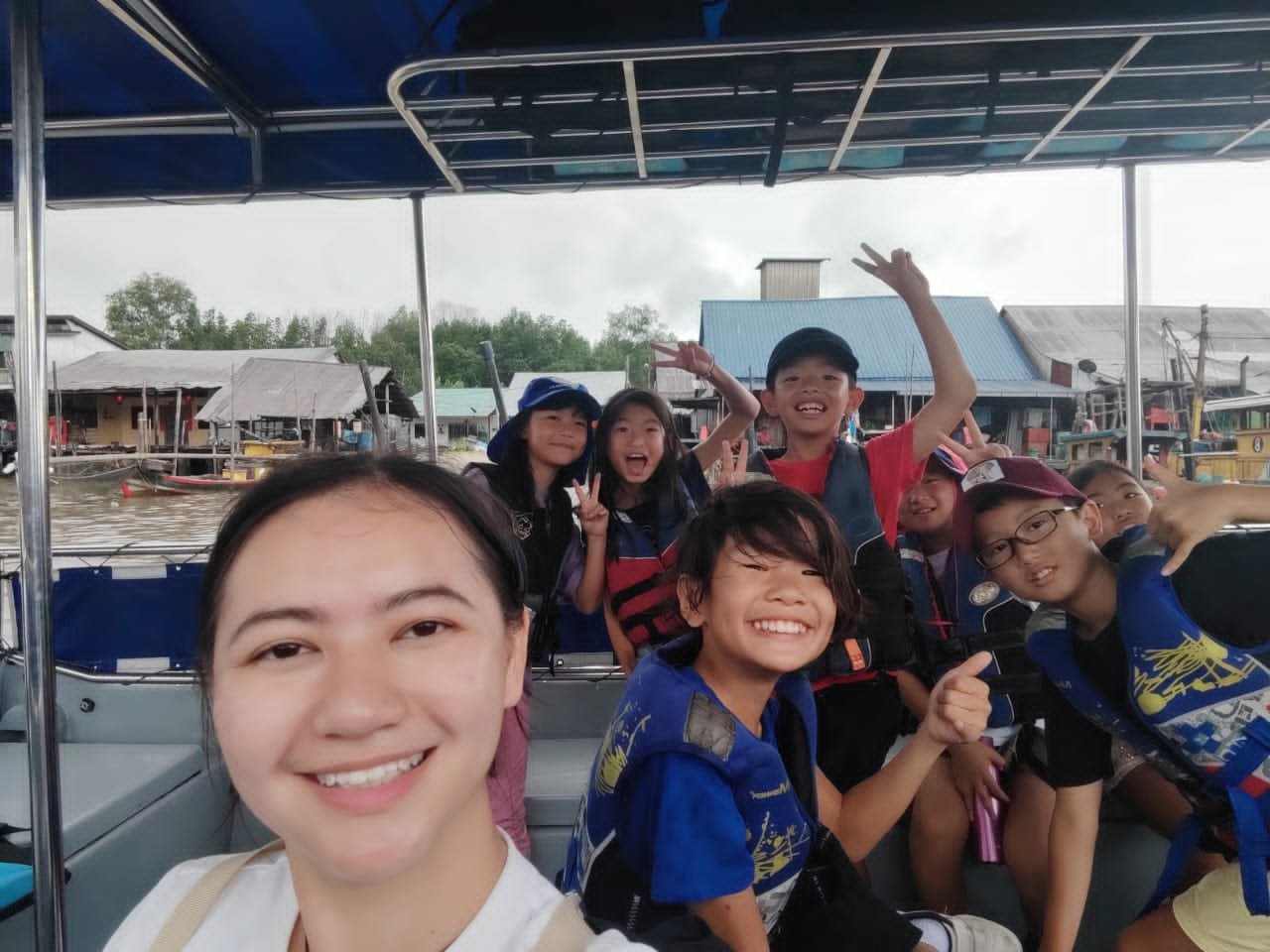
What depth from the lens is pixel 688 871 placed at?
1.10 meters

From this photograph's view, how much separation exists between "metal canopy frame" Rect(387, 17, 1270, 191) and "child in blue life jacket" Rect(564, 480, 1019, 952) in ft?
3.21

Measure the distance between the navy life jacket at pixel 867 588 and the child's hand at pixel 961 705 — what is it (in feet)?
1.64

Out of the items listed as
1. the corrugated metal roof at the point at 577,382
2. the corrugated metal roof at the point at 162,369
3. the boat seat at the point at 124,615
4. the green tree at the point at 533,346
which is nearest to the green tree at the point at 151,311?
the corrugated metal roof at the point at 162,369

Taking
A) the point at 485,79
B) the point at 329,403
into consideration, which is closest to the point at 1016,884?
the point at 485,79

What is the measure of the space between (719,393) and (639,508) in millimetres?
717

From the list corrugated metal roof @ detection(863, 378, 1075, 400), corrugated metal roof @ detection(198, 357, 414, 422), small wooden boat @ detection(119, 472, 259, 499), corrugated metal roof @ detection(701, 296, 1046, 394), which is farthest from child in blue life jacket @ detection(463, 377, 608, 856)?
corrugated metal roof @ detection(198, 357, 414, 422)

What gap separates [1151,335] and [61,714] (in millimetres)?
15547

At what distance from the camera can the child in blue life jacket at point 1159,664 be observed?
1.30 meters

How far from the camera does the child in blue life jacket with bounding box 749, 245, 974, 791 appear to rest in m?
1.93

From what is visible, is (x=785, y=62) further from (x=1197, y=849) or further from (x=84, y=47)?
(x=1197, y=849)

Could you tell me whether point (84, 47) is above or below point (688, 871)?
above

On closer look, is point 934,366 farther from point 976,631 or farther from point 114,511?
point 114,511

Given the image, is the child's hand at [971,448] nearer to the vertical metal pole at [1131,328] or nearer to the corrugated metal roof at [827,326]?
the vertical metal pole at [1131,328]

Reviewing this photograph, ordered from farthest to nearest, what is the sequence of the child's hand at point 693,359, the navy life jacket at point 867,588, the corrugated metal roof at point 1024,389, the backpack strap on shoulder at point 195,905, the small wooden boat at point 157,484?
the small wooden boat at point 157,484 < the corrugated metal roof at point 1024,389 < the child's hand at point 693,359 < the navy life jacket at point 867,588 < the backpack strap on shoulder at point 195,905
